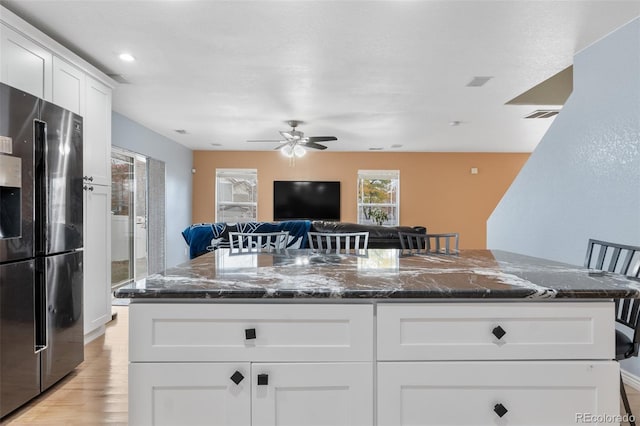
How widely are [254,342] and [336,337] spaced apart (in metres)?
0.27

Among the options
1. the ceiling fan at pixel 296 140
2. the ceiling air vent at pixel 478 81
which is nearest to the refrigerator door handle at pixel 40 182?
the ceiling fan at pixel 296 140

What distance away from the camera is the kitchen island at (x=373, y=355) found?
114 centimetres

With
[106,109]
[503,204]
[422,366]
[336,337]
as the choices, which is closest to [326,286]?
[336,337]

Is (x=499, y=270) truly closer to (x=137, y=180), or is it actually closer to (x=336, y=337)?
(x=336, y=337)

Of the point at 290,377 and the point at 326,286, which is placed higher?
the point at 326,286

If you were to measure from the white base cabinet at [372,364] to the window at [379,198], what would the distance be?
22.5 feet

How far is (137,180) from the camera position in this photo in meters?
5.52

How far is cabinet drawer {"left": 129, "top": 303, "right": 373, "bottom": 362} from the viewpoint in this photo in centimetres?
115

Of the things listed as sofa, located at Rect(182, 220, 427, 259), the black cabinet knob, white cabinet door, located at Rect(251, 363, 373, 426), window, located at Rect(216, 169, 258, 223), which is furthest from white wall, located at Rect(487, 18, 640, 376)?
window, located at Rect(216, 169, 258, 223)

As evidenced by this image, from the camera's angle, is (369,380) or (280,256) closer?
(369,380)

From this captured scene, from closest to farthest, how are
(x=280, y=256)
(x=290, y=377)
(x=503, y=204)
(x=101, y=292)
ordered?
(x=290, y=377)
(x=280, y=256)
(x=101, y=292)
(x=503, y=204)

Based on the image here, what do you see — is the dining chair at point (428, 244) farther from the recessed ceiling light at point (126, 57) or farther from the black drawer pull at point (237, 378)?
the recessed ceiling light at point (126, 57)

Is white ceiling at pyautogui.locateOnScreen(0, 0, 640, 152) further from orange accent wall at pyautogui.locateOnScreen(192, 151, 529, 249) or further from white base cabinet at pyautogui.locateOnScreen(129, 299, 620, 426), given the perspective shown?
orange accent wall at pyautogui.locateOnScreen(192, 151, 529, 249)

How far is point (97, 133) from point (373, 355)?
3133 millimetres
